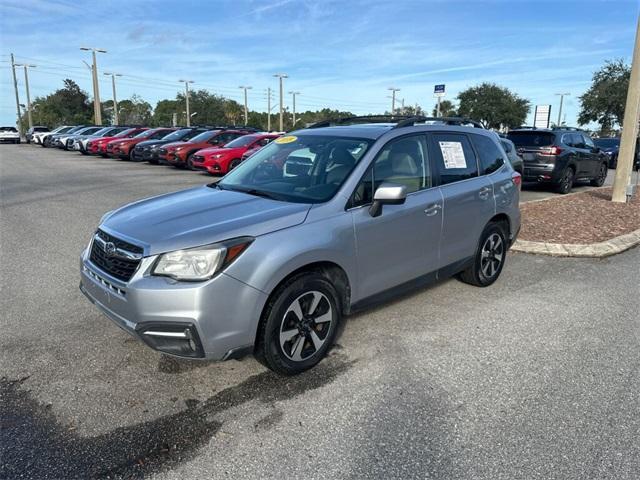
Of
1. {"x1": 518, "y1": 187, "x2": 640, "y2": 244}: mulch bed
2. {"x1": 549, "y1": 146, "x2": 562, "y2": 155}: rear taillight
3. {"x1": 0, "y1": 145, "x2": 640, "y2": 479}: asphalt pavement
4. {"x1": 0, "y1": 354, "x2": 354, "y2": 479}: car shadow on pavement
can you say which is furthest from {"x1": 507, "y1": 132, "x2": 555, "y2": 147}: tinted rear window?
{"x1": 0, "y1": 354, "x2": 354, "y2": 479}: car shadow on pavement

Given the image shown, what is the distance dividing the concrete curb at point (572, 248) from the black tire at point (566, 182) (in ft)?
21.0

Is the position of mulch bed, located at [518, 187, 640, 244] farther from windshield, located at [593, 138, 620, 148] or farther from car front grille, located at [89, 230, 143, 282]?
windshield, located at [593, 138, 620, 148]

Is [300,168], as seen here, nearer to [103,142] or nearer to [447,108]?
[103,142]

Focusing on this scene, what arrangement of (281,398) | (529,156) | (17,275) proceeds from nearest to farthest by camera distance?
(281,398) < (17,275) < (529,156)

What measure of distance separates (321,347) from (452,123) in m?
2.91

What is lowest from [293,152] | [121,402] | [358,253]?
[121,402]

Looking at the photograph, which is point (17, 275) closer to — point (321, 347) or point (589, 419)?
point (321, 347)

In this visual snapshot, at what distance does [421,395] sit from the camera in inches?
128

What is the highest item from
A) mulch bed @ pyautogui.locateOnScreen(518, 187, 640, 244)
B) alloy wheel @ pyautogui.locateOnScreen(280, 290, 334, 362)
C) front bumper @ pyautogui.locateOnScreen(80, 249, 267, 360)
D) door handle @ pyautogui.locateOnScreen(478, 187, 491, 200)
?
door handle @ pyautogui.locateOnScreen(478, 187, 491, 200)

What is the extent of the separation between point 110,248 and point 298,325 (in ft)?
4.48

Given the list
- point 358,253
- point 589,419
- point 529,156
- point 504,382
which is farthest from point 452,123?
point 529,156

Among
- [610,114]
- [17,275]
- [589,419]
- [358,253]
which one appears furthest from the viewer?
[610,114]

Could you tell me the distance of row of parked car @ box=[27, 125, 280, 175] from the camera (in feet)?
54.5

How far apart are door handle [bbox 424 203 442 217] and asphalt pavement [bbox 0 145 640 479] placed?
3.20 feet
